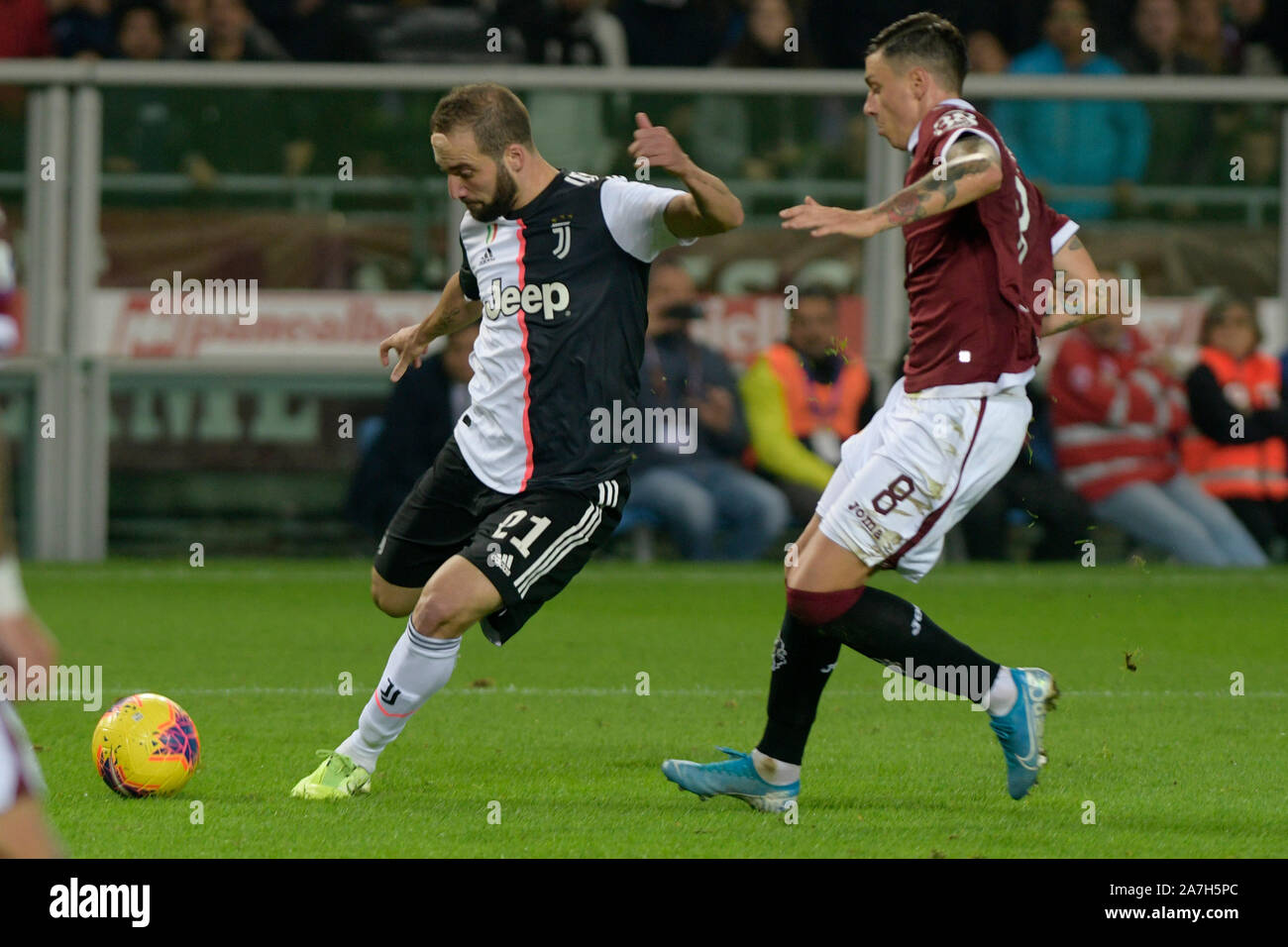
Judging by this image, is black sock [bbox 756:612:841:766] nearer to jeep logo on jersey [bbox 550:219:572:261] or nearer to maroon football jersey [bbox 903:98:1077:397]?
maroon football jersey [bbox 903:98:1077:397]

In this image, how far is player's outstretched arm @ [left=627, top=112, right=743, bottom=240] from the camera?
17.0 ft

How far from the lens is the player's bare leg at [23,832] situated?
2.78 meters

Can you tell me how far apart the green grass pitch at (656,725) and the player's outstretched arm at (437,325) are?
1.26 metres

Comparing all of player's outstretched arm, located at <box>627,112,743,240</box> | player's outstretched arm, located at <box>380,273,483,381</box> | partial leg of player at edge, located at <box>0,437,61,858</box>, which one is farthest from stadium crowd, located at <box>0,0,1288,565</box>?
partial leg of player at edge, located at <box>0,437,61,858</box>

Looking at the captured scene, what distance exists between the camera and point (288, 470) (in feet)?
43.1

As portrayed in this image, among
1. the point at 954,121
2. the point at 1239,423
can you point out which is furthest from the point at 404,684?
the point at 1239,423

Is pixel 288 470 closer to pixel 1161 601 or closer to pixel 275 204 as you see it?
pixel 275 204

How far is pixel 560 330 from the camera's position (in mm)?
5758

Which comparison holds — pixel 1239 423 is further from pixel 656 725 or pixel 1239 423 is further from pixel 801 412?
pixel 656 725

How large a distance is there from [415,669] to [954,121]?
2036 millimetres

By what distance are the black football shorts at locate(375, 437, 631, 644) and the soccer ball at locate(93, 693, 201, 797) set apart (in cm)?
76

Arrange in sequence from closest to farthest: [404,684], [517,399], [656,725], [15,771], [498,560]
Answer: [15,771], [498,560], [404,684], [517,399], [656,725]

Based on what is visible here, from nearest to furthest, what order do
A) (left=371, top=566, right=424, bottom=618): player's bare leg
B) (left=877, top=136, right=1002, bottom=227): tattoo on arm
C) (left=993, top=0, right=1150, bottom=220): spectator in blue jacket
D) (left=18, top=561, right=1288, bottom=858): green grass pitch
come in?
(left=877, top=136, right=1002, bottom=227): tattoo on arm
(left=18, top=561, right=1288, bottom=858): green grass pitch
(left=371, top=566, right=424, bottom=618): player's bare leg
(left=993, top=0, right=1150, bottom=220): spectator in blue jacket

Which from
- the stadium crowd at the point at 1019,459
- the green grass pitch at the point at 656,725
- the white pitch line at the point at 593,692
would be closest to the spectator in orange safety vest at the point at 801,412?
the stadium crowd at the point at 1019,459
